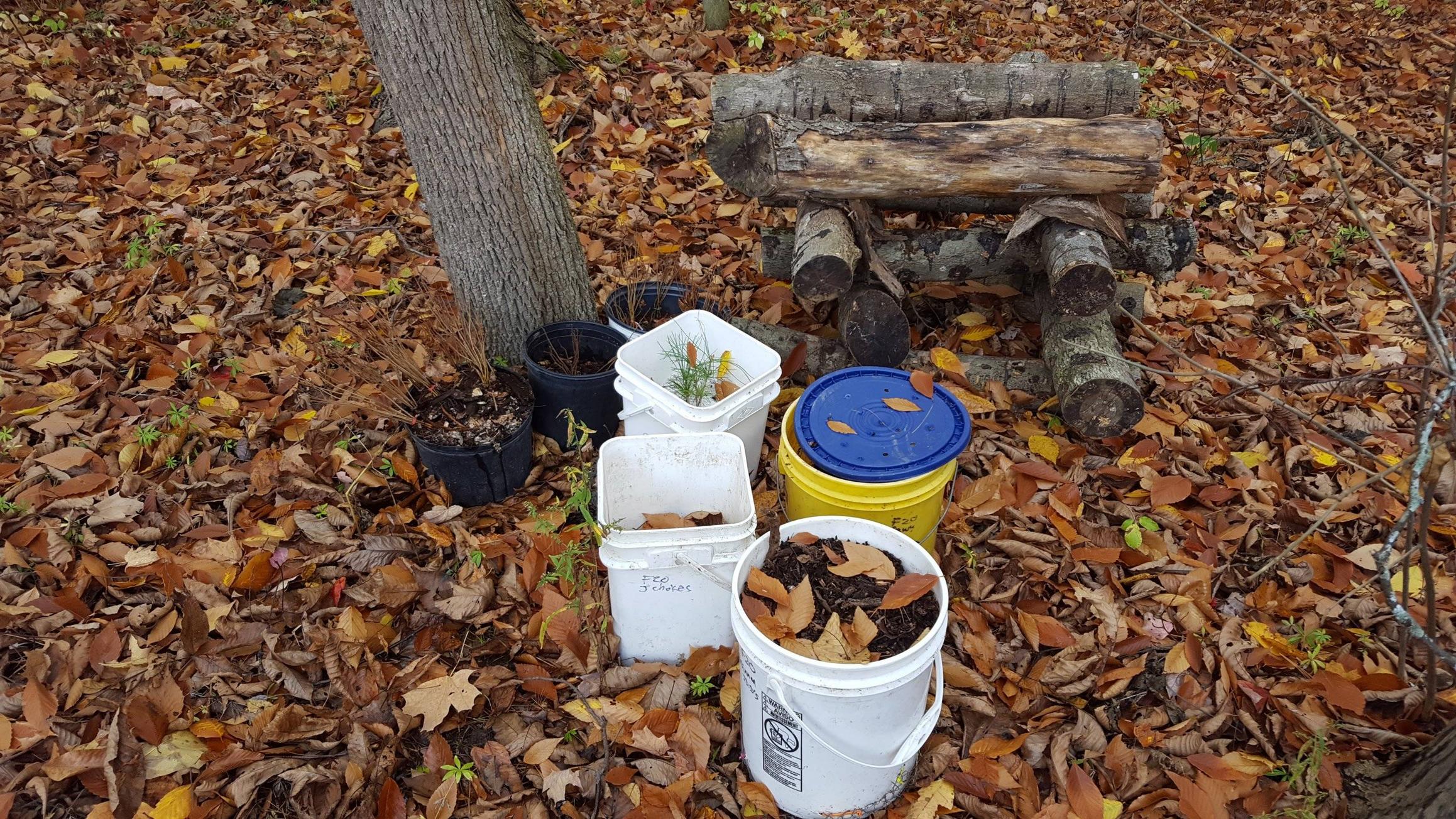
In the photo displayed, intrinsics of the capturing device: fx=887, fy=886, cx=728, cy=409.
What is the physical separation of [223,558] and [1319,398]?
4.06 m

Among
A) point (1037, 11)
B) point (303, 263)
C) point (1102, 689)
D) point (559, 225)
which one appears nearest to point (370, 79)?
point (303, 263)

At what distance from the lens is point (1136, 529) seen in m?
3.03

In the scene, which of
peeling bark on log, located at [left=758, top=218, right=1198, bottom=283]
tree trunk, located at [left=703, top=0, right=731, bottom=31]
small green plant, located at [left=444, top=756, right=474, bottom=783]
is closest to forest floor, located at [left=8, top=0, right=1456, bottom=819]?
small green plant, located at [left=444, top=756, right=474, bottom=783]

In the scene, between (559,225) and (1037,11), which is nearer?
(559,225)

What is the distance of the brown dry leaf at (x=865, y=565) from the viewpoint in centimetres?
231

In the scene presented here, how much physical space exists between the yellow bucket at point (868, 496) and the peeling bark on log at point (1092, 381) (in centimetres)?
76

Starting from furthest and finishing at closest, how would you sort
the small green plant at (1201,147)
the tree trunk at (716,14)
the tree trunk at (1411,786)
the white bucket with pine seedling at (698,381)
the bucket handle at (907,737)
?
the tree trunk at (716,14) → the small green plant at (1201,147) → the white bucket with pine seedling at (698,381) → the bucket handle at (907,737) → the tree trunk at (1411,786)

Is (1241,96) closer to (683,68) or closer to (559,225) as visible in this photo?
(683,68)

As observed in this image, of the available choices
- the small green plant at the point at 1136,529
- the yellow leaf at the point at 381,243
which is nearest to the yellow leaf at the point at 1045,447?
the small green plant at the point at 1136,529

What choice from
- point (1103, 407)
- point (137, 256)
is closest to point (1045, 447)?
point (1103, 407)

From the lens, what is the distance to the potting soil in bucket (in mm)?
2650

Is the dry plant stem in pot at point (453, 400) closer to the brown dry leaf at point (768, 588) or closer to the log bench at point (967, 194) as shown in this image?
the log bench at point (967, 194)

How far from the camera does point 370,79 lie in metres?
5.39

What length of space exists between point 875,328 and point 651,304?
1026 mm
